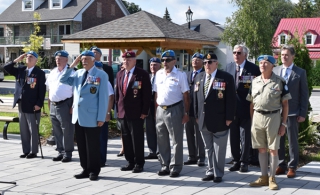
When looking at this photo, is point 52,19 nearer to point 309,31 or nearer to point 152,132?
point 309,31

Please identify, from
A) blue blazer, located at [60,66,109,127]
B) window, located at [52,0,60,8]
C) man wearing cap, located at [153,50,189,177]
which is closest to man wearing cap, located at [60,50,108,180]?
blue blazer, located at [60,66,109,127]

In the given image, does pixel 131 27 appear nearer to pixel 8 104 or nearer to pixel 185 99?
pixel 8 104

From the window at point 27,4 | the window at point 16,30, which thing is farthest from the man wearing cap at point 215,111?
the window at point 27,4

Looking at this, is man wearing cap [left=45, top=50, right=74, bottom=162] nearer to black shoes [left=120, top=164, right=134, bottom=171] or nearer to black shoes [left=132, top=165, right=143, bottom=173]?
black shoes [left=120, top=164, right=134, bottom=171]

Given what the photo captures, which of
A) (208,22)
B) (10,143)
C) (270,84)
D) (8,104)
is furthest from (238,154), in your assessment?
(208,22)

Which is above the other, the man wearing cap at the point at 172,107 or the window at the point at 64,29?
the window at the point at 64,29

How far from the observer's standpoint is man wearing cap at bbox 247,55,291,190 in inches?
285

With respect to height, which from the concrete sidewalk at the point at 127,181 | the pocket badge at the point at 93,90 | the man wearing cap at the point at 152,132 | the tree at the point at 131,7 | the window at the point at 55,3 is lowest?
the concrete sidewalk at the point at 127,181

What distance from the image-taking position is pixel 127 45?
18922 millimetres

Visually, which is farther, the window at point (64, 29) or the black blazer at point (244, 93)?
the window at point (64, 29)

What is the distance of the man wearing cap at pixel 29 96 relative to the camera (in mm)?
9555

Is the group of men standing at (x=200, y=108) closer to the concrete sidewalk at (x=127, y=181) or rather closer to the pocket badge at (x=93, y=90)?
the pocket badge at (x=93, y=90)

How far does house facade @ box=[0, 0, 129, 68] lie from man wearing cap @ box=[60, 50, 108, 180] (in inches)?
1747

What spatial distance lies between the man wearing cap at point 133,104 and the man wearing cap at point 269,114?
197 centimetres
